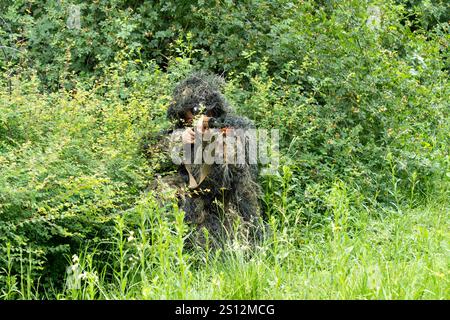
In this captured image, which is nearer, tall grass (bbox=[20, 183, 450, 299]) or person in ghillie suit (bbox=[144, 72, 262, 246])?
tall grass (bbox=[20, 183, 450, 299])

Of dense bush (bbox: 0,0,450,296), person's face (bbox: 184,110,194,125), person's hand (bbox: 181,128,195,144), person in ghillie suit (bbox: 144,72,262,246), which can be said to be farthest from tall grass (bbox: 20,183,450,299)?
person's face (bbox: 184,110,194,125)

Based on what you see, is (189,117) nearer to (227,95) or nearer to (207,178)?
(207,178)

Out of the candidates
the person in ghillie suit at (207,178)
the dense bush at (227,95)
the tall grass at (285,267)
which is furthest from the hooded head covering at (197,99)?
the tall grass at (285,267)

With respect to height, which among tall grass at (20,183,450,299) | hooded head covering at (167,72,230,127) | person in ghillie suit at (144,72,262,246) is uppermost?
hooded head covering at (167,72,230,127)

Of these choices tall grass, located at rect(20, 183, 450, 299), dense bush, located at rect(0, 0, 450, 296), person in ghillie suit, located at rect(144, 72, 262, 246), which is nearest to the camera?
tall grass, located at rect(20, 183, 450, 299)

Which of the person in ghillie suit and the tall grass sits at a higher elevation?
the person in ghillie suit

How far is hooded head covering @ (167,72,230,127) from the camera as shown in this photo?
580 cm

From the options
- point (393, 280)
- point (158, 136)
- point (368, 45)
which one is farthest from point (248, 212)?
point (368, 45)

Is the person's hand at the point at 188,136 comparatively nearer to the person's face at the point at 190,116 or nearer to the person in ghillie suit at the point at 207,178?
the person in ghillie suit at the point at 207,178

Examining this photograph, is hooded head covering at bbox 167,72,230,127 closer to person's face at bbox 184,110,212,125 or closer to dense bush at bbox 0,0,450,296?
person's face at bbox 184,110,212,125

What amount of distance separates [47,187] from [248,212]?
154 cm

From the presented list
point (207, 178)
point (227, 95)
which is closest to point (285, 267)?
point (207, 178)

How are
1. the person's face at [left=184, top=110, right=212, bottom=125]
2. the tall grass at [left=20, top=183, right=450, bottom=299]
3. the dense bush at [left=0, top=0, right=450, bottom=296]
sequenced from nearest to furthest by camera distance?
the tall grass at [left=20, top=183, right=450, bottom=299] → the dense bush at [left=0, top=0, right=450, bottom=296] → the person's face at [left=184, top=110, right=212, bottom=125]
